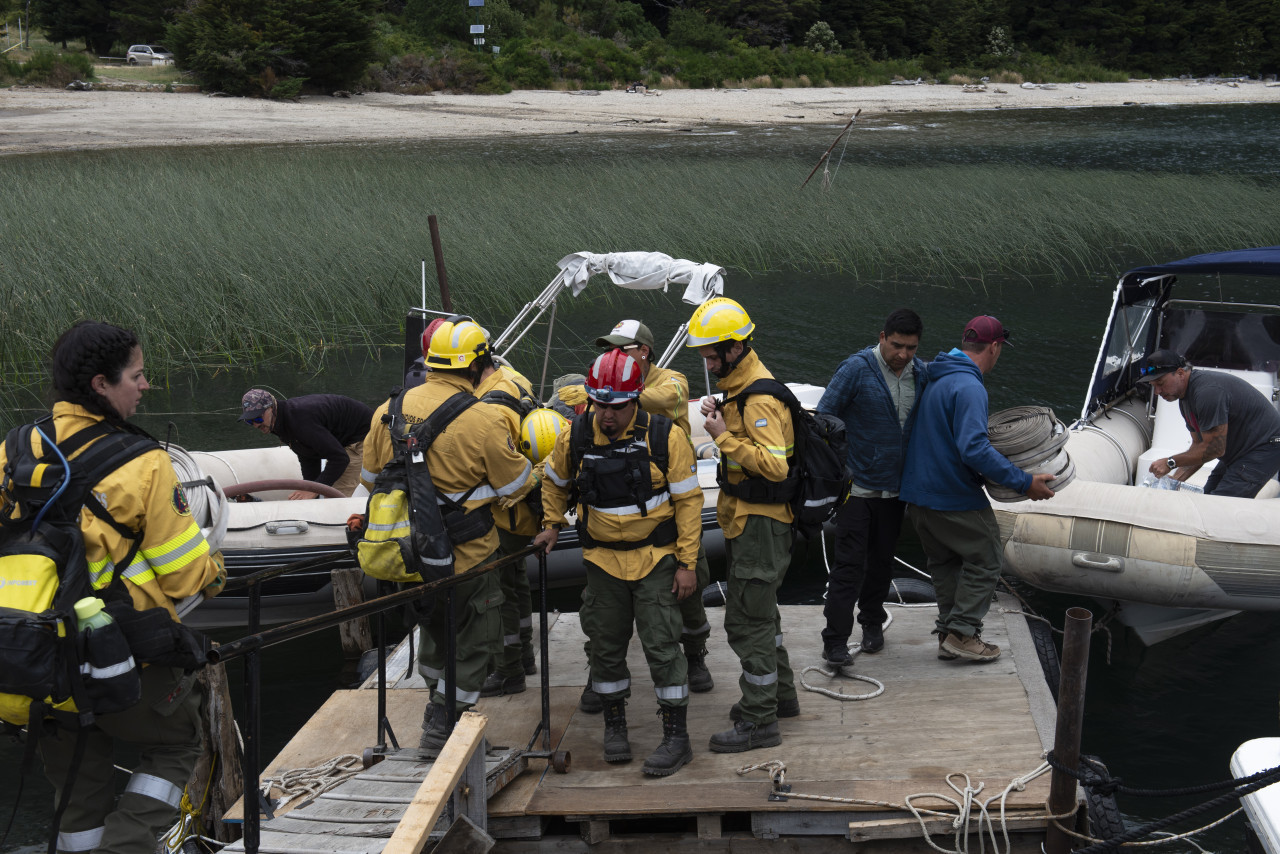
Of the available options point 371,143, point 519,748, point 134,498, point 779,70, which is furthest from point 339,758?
point 779,70

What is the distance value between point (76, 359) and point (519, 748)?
2145 mm

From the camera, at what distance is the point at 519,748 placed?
415 cm

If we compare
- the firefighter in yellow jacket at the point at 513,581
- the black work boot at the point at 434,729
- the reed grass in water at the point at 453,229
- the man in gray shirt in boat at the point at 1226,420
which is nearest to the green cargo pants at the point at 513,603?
the firefighter in yellow jacket at the point at 513,581

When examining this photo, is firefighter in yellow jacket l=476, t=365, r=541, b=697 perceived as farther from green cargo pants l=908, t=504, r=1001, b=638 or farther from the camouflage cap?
the camouflage cap

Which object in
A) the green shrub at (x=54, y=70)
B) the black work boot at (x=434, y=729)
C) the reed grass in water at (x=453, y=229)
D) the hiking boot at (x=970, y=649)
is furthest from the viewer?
the green shrub at (x=54, y=70)

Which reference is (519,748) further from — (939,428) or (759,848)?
(939,428)

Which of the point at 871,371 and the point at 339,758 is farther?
the point at 871,371

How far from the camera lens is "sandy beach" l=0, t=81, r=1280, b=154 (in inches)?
990

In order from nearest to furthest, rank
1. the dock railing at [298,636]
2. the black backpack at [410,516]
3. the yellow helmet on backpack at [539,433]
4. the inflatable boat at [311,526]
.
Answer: the dock railing at [298,636], the black backpack at [410,516], the yellow helmet on backpack at [539,433], the inflatable boat at [311,526]

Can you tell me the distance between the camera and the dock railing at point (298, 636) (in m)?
2.74

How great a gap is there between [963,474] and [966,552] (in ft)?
1.17

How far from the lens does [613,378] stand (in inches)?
144

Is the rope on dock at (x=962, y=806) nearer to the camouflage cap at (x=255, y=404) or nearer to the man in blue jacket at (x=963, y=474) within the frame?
the man in blue jacket at (x=963, y=474)

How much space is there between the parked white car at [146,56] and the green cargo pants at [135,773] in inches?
1464
